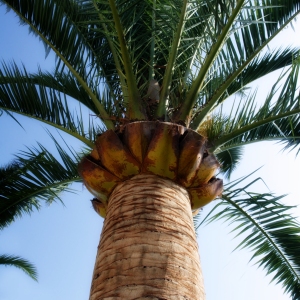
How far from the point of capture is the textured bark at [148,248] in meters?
2.02

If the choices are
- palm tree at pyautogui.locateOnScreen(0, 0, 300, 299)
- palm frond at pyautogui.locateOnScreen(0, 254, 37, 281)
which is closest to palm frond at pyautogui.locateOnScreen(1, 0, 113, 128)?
palm tree at pyautogui.locateOnScreen(0, 0, 300, 299)

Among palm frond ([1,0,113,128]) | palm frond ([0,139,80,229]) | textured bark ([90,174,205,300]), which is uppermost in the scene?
palm frond ([1,0,113,128])

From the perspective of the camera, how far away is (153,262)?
83.3 inches

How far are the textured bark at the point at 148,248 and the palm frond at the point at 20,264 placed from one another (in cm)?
826

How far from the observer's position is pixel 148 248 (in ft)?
7.22

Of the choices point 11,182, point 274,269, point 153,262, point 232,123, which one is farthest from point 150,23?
point 153,262

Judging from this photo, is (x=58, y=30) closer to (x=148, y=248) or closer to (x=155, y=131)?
(x=155, y=131)

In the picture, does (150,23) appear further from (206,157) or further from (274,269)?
(274,269)

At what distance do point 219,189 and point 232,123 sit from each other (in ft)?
3.36

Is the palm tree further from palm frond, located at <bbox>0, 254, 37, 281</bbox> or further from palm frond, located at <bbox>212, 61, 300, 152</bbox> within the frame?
palm frond, located at <bbox>0, 254, 37, 281</bbox>

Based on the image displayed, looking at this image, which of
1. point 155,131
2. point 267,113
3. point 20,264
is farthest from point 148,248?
point 20,264

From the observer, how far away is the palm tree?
2.28m

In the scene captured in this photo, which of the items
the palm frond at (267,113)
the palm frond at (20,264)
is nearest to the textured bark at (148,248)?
the palm frond at (267,113)

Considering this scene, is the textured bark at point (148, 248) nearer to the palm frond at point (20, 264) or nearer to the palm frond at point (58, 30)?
the palm frond at point (58, 30)
